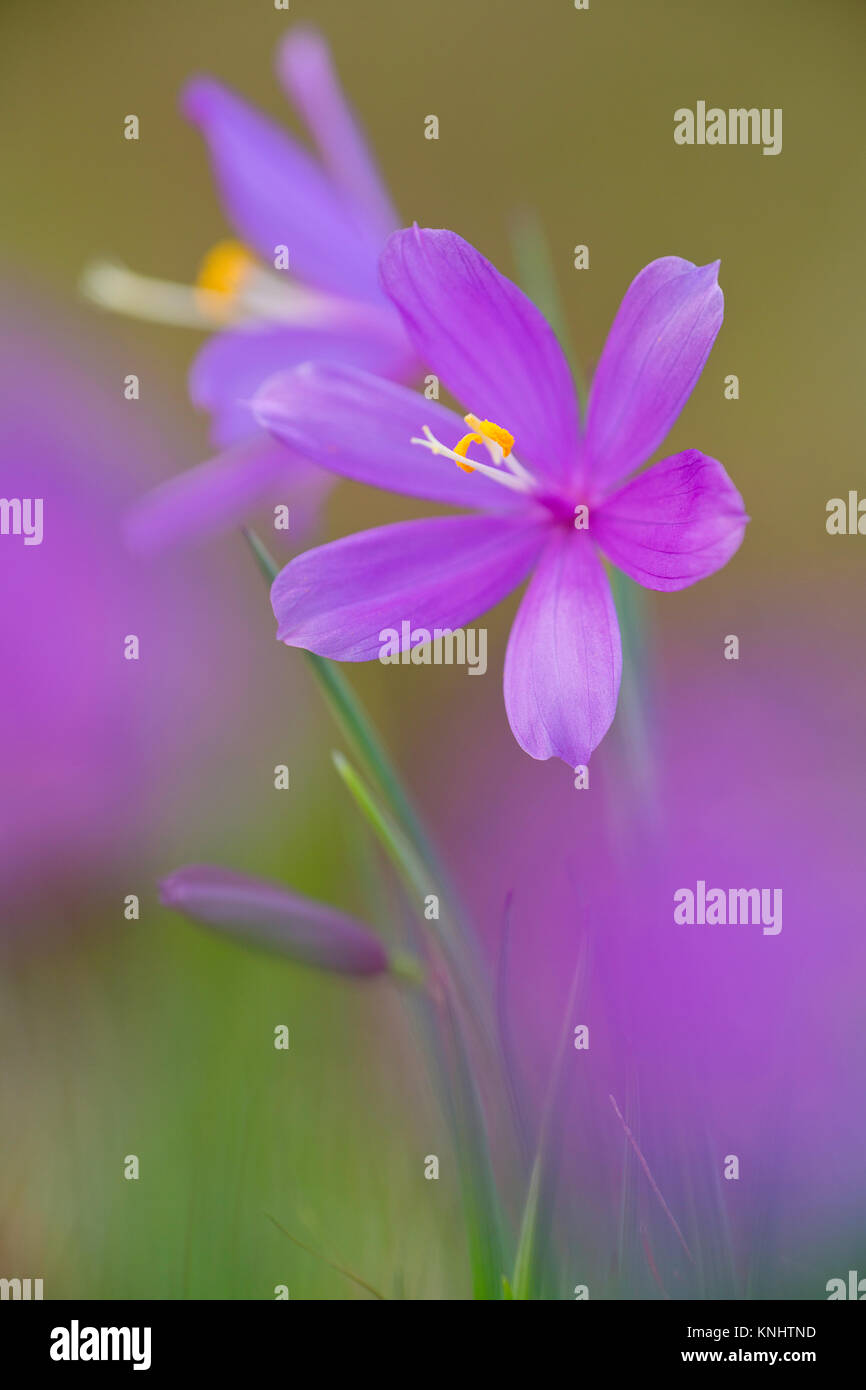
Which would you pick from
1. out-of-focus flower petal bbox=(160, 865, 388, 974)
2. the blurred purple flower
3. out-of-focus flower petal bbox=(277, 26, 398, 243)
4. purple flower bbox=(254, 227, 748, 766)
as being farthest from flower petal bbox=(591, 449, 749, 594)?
the blurred purple flower

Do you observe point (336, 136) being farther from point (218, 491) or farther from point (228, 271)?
point (218, 491)

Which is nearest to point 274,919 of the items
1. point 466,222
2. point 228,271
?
point 228,271

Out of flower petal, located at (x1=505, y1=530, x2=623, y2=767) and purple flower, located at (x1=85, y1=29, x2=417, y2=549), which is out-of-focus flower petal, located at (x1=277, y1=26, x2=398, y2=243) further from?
flower petal, located at (x1=505, y1=530, x2=623, y2=767)

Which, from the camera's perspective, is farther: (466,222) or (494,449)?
(466,222)

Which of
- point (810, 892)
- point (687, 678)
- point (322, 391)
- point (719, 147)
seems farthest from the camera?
point (719, 147)

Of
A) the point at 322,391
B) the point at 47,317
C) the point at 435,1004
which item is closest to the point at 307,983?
the point at 435,1004
